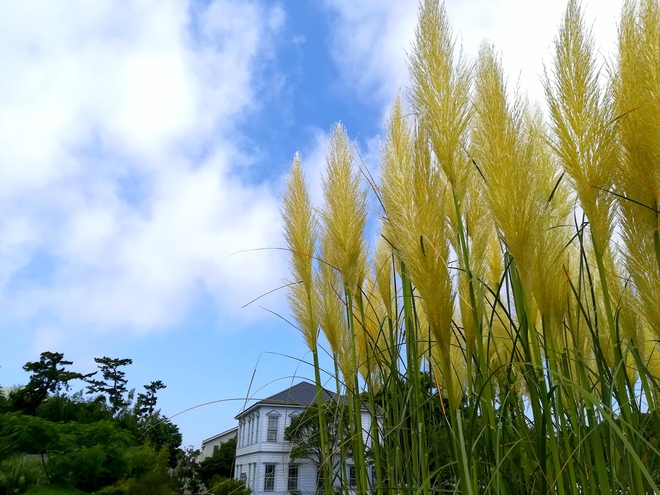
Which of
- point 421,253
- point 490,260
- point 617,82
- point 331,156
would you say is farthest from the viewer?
point 331,156

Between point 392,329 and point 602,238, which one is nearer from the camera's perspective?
point 602,238

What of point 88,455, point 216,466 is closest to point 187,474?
point 216,466

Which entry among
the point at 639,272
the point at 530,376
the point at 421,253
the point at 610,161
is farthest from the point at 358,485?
the point at 610,161

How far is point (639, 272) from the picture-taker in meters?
1.71

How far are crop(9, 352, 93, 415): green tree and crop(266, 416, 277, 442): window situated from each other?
1553 centimetres

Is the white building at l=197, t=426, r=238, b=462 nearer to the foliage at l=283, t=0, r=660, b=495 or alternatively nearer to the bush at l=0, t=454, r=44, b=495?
the bush at l=0, t=454, r=44, b=495

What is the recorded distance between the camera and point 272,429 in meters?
37.2

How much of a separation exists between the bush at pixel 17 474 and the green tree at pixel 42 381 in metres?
14.2

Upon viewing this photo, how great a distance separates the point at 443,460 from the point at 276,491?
35417 mm

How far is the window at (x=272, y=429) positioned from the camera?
3741cm

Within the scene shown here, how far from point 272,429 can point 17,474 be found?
644 inches

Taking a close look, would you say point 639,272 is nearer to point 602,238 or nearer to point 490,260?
point 602,238

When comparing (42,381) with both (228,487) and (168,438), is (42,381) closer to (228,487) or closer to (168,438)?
(168,438)

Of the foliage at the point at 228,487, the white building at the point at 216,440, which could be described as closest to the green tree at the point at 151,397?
the white building at the point at 216,440
